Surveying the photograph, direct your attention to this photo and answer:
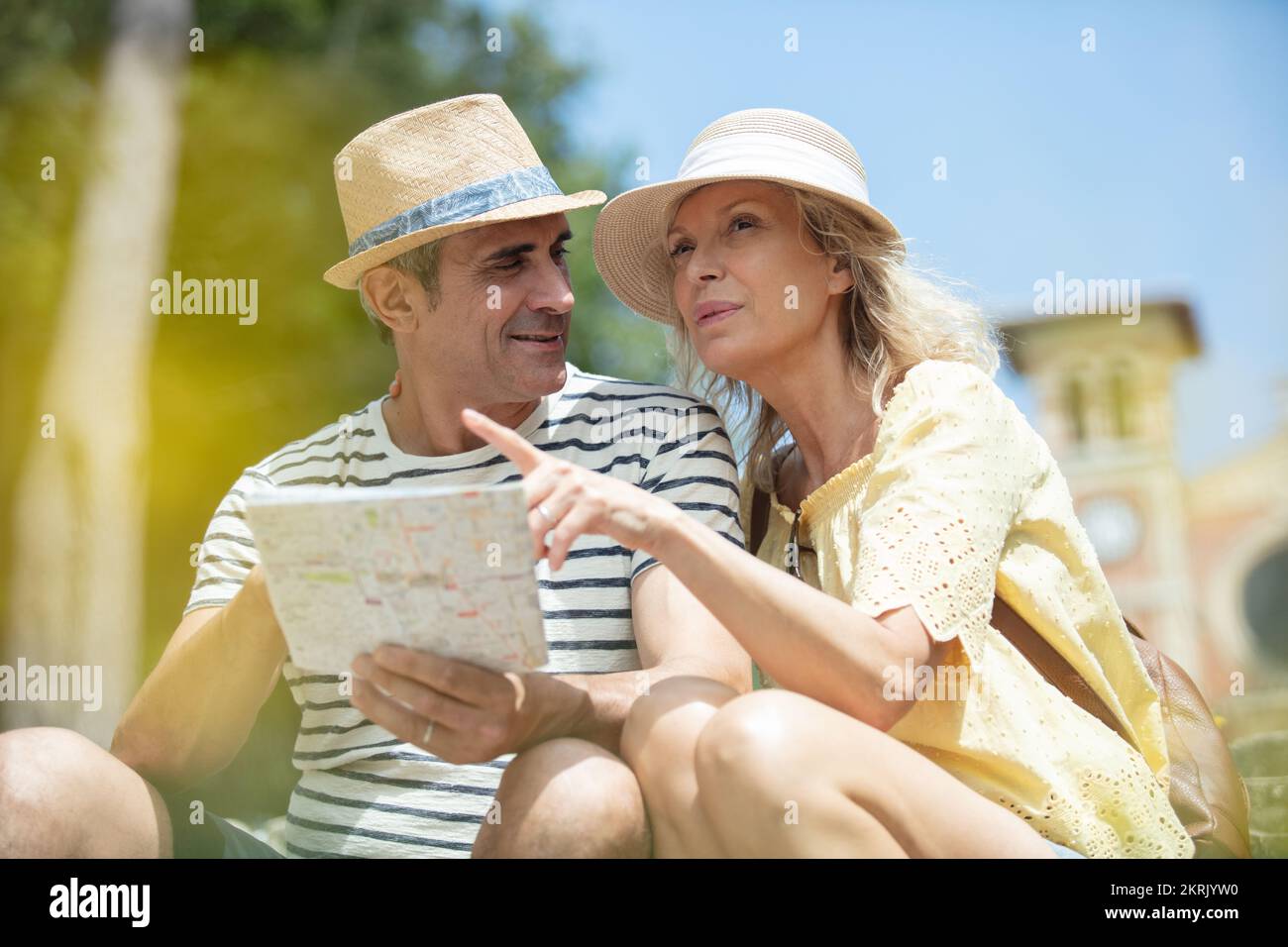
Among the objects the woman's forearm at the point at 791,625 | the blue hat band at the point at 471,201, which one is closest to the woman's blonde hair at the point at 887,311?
the blue hat band at the point at 471,201

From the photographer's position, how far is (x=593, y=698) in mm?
2234

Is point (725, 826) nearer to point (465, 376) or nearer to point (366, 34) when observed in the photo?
point (465, 376)

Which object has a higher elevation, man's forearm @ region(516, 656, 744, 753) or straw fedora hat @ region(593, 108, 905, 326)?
straw fedora hat @ region(593, 108, 905, 326)

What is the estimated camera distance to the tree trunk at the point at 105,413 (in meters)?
7.15

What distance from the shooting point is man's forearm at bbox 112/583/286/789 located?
247cm

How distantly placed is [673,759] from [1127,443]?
21946 millimetres

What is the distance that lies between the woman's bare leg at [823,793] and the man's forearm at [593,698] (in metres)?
0.31

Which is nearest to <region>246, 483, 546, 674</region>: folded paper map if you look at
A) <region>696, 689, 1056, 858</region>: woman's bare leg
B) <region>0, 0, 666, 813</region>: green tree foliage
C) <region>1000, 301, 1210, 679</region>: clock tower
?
<region>696, 689, 1056, 858</region>: woman's bare leg

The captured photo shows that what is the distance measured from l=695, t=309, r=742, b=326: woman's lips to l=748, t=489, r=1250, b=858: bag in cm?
76

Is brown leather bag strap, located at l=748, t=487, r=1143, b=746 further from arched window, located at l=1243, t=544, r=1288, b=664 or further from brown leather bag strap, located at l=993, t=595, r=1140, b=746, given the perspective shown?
arched window, located at l=1243, t=544, r=1288, b=664

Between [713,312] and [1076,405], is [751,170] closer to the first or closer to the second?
[713,312]

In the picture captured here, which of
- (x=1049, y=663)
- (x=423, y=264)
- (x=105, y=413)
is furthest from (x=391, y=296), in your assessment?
(x=105, y=413)
